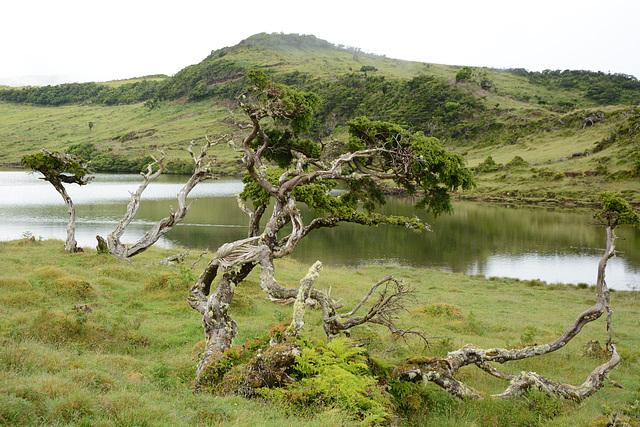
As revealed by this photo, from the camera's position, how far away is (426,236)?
47.2 metres

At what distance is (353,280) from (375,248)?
52.0 ft

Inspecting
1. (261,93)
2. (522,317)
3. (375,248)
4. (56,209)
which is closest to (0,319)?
(261,93)

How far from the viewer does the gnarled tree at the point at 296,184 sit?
29.7 ft

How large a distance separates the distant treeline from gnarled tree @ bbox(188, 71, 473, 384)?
16568 centimetres

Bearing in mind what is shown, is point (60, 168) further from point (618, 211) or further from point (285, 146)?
point (618, 211)

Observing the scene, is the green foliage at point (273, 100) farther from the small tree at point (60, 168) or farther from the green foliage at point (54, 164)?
the green foliage at point (54, 164)

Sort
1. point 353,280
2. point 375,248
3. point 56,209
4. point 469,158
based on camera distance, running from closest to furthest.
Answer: point 353,280 < point 375,248 < point 56,209 < point 469,158

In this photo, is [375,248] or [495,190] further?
[495,190]

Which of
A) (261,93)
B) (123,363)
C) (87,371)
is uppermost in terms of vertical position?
(261,93)

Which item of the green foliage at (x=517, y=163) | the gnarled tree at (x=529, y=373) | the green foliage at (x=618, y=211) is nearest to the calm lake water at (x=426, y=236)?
the green foliage at (x=618, y=211)

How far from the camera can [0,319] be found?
11.1 meters

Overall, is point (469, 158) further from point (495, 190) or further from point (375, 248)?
point (375, 248)

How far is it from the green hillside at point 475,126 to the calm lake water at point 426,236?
13.2 m

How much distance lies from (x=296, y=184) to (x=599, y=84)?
666ft
